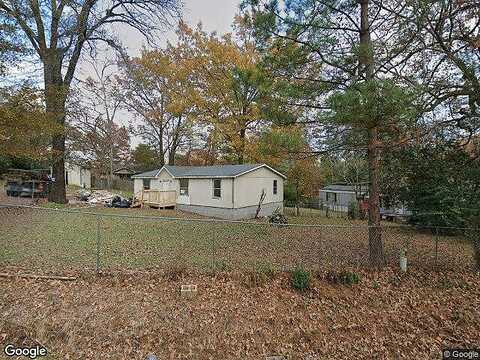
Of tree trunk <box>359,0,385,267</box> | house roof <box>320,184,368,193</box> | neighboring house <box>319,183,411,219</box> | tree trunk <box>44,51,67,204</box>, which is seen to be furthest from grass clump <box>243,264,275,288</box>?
Result: house roof <box>320,184,368,193</box>

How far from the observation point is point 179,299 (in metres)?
5.14

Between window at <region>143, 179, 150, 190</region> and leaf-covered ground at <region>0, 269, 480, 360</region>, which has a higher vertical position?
window at <region>143, 179, 150, 190</region>

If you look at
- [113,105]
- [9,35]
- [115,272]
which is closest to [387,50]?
[115,272]

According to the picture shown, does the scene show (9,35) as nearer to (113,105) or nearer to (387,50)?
(387,50)

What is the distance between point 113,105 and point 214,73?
12.6m

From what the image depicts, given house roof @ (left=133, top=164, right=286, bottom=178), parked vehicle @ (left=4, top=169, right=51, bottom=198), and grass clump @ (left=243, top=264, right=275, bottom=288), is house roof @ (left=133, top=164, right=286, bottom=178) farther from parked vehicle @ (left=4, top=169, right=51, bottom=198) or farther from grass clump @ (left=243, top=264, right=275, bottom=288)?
grass clump @ (left=243, top=264, right=275, bottom=288)

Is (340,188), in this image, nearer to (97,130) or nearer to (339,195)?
(339,195)

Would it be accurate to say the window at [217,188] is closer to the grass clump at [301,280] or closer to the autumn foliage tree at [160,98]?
the autumn foliage tree at [160,98]

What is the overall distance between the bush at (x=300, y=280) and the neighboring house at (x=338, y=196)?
19.7 meters

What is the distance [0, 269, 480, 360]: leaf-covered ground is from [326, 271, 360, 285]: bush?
14cm

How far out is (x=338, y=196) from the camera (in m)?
27.9

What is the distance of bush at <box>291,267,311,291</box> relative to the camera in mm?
5974

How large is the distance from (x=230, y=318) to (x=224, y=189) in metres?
11.2

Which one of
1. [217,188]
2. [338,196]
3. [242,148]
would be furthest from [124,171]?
[338,196]
